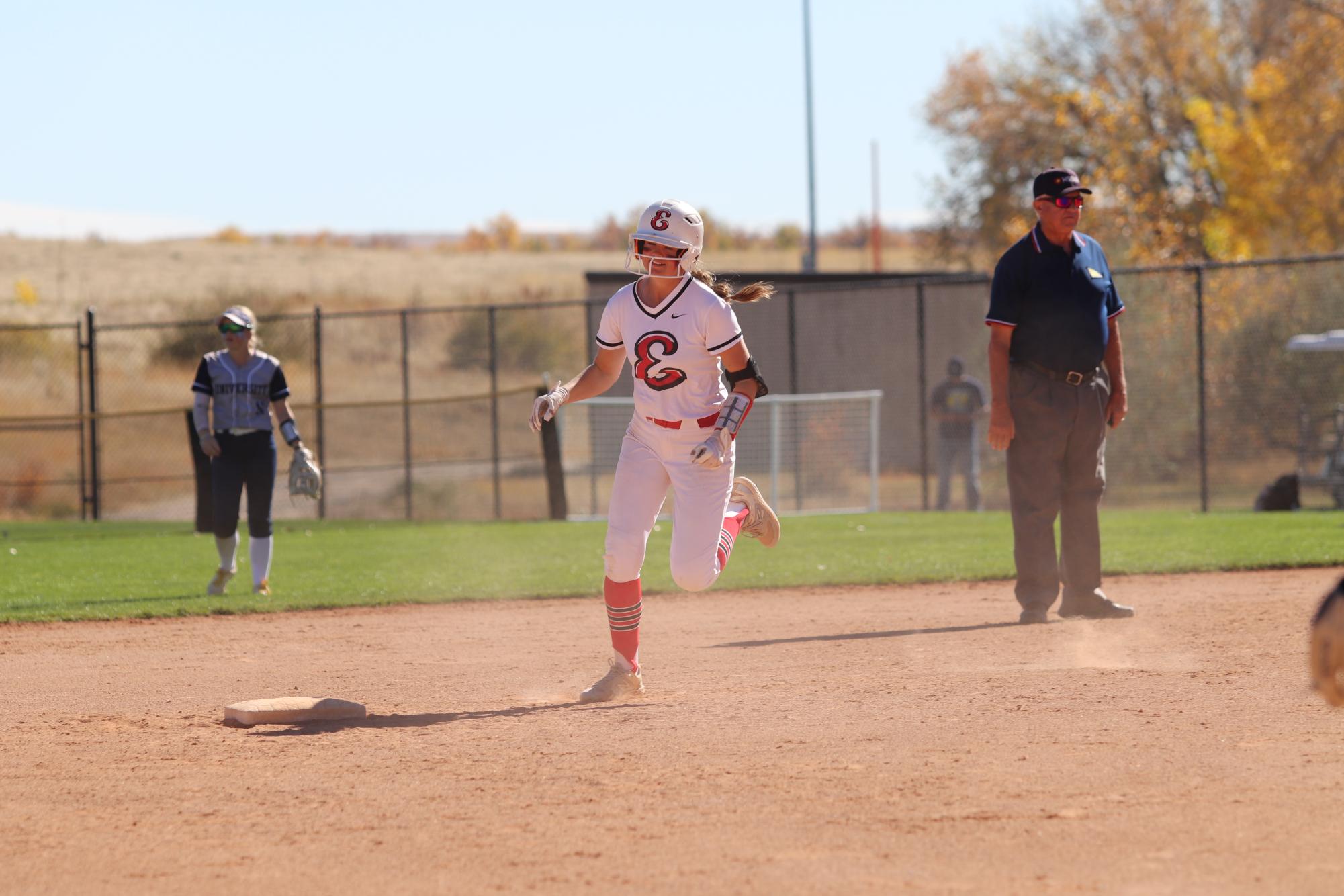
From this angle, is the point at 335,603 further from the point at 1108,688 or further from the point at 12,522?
the point at 12,522

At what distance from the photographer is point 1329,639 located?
9.72ft

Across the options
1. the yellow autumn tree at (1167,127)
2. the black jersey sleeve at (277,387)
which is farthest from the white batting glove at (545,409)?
the yellow autumn tree at (1167,127)

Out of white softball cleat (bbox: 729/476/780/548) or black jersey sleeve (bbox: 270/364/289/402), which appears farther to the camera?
black jersey sleeve (bbox: 270/364/289/402)

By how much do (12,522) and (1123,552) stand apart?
1484cm

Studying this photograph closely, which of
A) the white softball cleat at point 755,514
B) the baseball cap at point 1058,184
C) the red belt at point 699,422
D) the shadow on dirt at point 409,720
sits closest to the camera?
the shadow on dirt at point 409,720

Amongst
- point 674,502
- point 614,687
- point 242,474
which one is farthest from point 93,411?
point 674,502

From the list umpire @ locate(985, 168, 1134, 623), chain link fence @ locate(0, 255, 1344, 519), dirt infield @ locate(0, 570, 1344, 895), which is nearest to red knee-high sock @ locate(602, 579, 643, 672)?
dirt infield @ locate(0, 570, 1344, 895)

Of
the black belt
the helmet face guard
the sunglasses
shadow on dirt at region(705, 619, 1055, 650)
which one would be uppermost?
the sunglasses

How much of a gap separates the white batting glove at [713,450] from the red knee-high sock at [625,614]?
0.70m

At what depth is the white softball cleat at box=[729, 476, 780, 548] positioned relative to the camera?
7203 mm

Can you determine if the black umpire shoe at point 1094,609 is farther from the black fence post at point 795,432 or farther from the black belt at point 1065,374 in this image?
the black fence post at point 795,432

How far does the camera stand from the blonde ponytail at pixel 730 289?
6.43m

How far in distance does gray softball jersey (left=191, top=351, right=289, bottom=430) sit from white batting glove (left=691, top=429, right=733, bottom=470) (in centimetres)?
514

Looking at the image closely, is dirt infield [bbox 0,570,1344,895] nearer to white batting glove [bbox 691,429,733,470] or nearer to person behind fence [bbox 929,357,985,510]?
white batting glove [bbox 691,429,733,470]
